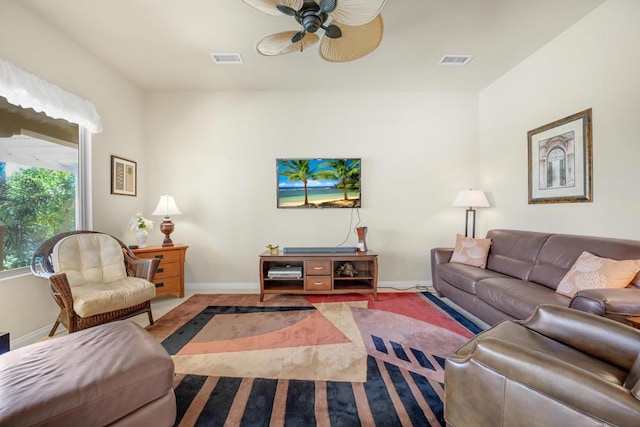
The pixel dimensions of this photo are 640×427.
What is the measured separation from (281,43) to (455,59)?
2.13m

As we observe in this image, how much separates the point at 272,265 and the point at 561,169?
11.2 ft

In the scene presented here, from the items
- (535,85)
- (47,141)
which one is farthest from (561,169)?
(47,141)

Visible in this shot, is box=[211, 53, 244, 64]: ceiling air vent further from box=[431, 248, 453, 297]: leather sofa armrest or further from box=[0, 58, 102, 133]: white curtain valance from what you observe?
box=[431, 248, 453, 297]: leather sofa armrest

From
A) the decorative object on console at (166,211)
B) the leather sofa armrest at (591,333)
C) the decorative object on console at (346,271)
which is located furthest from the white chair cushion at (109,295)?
the leather sofa armrest at (591,333)

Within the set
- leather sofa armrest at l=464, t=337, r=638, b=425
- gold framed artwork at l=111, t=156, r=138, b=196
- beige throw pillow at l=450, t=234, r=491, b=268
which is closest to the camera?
leather sofa armrest at l=464, t=337, r=638, b=425

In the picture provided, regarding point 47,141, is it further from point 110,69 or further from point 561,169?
point 561,169

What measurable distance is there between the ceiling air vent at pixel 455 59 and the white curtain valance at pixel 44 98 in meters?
3.86

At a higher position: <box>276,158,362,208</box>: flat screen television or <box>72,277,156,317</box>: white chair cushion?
<box>276,158,362,208</box>: flat screen television

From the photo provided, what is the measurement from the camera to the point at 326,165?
357 cm

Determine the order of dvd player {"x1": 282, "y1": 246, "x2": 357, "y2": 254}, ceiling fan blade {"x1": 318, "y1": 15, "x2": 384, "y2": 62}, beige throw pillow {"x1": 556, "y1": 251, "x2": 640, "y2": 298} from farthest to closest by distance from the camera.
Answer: dvd player {"x1": 282, "y1": 246, "x2": 357, "y2": 254}
ceiling fan blade {"x1": 318, "y1": 15, "x2": 384, "y2": 62}
beige throw pillow {"x1": 556, "y1": 251, "x2": 640, "y2": 298}

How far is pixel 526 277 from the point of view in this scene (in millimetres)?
2406

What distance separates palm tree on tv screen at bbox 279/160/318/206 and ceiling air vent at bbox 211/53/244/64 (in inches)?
50.9

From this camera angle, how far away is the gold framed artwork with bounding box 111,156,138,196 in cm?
302

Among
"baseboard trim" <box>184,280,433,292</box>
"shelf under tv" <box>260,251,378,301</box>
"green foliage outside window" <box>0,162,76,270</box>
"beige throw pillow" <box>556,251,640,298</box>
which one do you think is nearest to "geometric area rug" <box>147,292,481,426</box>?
"shelf under tv" <box>260,251,378,301</box>
